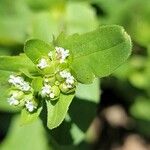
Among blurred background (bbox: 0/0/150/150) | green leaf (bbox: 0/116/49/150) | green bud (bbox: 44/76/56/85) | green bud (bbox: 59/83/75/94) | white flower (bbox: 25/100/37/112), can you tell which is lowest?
green leaf (bbox: 0/116/49/150)

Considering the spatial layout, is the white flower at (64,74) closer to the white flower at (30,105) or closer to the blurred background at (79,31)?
the white flower at (30,105)

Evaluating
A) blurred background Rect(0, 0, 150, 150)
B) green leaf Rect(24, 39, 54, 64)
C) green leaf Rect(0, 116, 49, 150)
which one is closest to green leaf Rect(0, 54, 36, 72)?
green leaf Rect(24, 39, 54, 64)

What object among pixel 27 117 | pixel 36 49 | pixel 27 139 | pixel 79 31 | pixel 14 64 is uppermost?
pixel 36 49

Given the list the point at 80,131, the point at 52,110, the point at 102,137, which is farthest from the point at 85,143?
the point at 52,110

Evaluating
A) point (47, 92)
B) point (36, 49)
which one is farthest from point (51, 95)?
point (36, 49)

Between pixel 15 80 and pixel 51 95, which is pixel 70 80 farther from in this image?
pixel 15 80

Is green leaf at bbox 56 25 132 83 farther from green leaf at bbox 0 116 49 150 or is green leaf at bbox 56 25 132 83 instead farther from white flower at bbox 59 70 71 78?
green leaf at bbox 0 116 49 150
